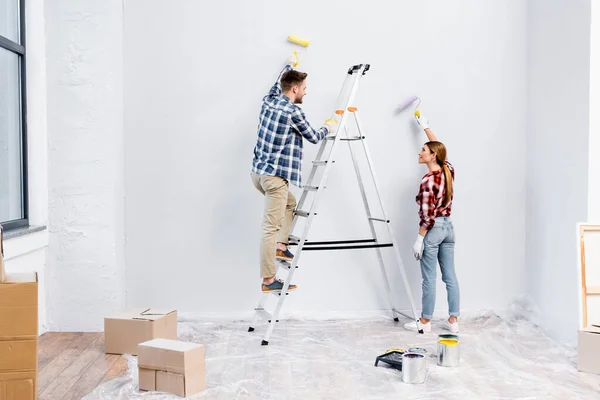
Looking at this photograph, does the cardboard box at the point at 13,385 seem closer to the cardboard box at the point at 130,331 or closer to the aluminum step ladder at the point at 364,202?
Answer: the cardboard box at the point at 130,331

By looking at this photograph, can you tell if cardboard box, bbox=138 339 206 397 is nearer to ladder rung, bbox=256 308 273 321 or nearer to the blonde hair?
ladder rung, bbox=256 308 273 321

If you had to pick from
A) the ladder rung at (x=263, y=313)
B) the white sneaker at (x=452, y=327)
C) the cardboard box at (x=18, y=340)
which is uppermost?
the cardboard box at (x=18, y=340)

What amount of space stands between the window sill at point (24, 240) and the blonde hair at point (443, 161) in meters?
2.44

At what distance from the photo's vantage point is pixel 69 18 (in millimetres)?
4355

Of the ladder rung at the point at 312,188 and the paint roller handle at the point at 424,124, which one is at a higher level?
the paint roller handle at the point at 424,124

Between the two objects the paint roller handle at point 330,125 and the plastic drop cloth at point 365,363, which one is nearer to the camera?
the plastic drop cloth at point 365,363

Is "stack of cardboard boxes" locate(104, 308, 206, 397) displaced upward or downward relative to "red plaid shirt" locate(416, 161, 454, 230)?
downward

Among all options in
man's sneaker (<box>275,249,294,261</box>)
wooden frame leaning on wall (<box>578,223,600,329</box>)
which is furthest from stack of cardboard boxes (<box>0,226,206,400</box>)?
wooden frame leaning on wall (<box>578,223,600,329</box>)

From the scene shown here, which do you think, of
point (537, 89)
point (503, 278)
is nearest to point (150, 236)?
point (503, 278)

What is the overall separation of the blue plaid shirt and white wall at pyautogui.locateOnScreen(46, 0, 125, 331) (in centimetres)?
97

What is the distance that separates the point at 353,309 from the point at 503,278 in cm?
105

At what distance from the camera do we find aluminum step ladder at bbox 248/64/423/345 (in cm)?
421

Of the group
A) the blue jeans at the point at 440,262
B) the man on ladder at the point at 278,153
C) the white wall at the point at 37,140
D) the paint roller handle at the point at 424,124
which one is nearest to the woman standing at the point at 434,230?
the blue jeans at the point at 440,262

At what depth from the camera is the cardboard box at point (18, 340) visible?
8.71 ft
